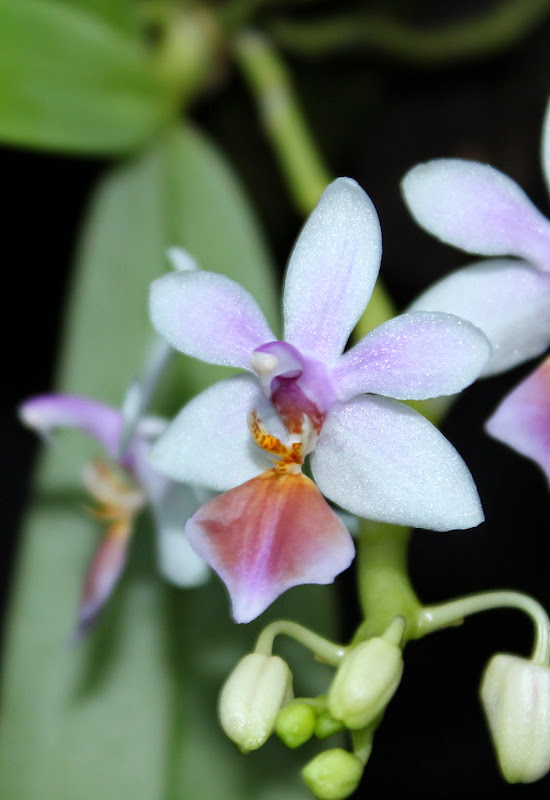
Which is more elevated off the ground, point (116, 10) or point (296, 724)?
point (116, 10)

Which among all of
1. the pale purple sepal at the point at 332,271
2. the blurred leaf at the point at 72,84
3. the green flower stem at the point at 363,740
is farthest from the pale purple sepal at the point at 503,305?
the blurred leaf at the point at 72,84

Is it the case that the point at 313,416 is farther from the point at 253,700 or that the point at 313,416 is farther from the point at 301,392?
the point at 253,700

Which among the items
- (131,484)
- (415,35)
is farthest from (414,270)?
(131,484)

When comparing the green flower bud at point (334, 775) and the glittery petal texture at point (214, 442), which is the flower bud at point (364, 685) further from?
the glittery petal texture at point (214, 442)

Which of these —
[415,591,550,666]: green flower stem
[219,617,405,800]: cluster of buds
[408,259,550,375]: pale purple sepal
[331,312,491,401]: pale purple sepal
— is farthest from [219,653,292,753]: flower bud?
[408,259,550,375]: pale purple sepal

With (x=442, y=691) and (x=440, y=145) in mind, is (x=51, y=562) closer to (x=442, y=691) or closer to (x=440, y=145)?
(x=442, y=691)

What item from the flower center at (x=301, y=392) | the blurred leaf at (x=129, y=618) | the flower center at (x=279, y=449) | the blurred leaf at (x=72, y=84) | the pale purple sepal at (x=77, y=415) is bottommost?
the blurred leaf at (x=129, y=618)

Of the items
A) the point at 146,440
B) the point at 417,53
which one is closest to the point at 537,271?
the point at 146,440
